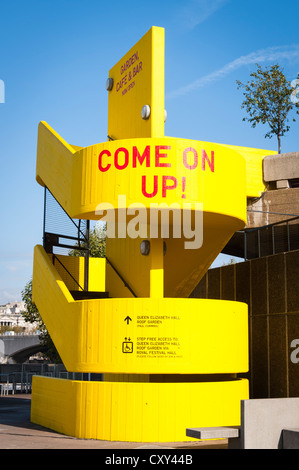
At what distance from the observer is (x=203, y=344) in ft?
47.8

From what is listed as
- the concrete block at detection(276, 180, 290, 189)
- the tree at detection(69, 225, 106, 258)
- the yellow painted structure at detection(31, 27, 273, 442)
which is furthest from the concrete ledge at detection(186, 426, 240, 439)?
the tree at detection(69, 225, 106, 258)

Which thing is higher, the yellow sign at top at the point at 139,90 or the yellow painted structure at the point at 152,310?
the yellow sign at top at the point at 139,90

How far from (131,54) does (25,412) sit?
1292 centimetres

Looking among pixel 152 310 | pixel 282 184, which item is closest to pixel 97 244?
pixel 282 184

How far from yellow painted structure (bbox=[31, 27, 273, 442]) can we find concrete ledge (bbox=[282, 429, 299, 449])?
10.8ft

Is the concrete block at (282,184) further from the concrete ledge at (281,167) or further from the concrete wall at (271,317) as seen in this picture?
the concrete wall at (271,317)

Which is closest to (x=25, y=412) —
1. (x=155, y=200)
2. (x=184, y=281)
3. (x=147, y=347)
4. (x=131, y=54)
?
(x=184, y=281)

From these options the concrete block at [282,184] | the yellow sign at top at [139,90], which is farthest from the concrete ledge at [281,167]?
the yellow sign at top at [139,90]

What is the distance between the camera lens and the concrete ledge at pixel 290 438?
10.8 metres

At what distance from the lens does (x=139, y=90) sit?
1778cm

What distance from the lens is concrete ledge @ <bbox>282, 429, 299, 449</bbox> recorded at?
10.8m

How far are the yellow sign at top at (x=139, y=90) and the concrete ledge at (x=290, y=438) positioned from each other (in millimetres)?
8717

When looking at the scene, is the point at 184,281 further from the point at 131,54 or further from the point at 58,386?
the point at 131,54

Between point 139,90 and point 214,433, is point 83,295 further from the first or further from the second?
point 214,433
